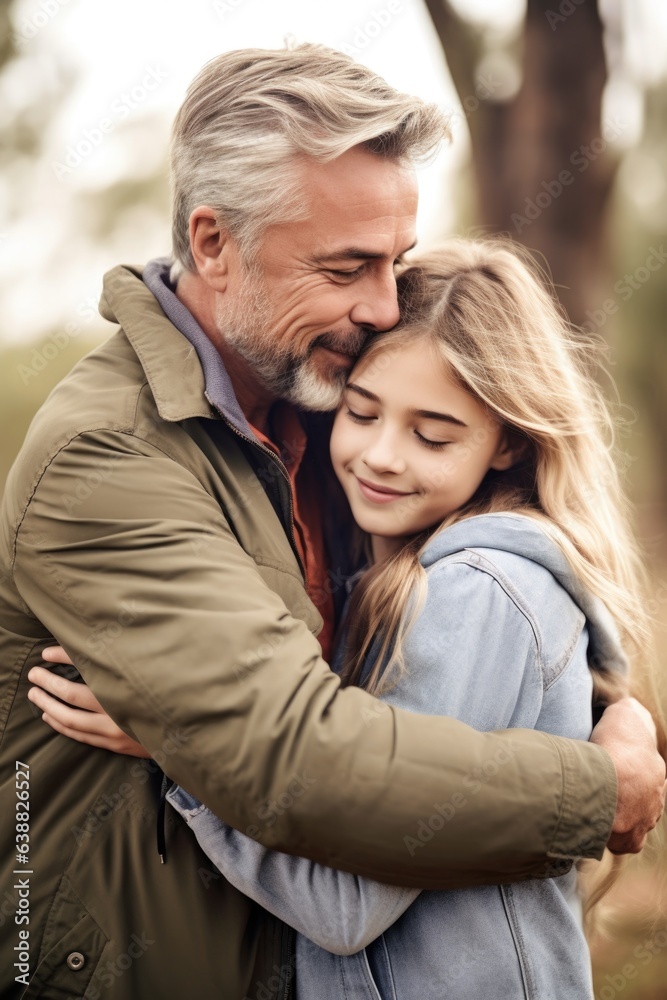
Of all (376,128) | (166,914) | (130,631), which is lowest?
(166,914)

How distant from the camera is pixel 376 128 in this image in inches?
84.5

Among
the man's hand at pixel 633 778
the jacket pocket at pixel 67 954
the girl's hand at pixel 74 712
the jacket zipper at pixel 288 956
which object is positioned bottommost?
the jacket zipper at pixel 288 956

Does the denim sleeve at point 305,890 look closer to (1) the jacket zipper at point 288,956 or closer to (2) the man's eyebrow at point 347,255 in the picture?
(1) the jacket zipper at point 288,956

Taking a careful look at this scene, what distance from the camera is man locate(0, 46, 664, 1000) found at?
→ 1.57 metres

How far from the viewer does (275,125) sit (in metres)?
2.13

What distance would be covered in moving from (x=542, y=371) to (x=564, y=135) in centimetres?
261

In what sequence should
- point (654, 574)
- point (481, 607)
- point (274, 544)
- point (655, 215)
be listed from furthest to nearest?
point (655, 215), point (654, 574), point (274, 544), point (481, 607)

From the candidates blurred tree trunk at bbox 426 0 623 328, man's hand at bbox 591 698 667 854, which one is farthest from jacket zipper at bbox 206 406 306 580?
blurred tree trunk at bbox 426 0 623 328

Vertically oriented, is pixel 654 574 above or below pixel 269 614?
below

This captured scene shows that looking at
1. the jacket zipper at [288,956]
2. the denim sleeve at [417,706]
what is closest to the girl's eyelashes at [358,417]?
the denim sleeve at [417,706]

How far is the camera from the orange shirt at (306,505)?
2.33m

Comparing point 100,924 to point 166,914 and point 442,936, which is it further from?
point 442,936

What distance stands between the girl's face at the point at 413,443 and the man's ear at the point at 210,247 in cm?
40

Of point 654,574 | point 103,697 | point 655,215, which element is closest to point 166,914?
point 103,697
